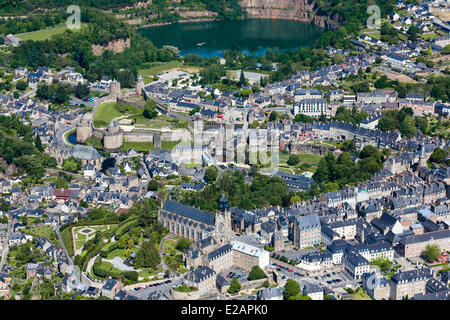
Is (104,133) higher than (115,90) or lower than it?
lower

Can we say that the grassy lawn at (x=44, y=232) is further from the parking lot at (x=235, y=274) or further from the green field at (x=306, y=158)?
the green field at (x=306, y=158)

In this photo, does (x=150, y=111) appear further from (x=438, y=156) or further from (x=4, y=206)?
(x=438, y=156)

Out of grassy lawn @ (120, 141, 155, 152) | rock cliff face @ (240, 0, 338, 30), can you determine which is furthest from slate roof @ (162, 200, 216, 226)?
rock cliff face @ (240, 0, 338, 30)

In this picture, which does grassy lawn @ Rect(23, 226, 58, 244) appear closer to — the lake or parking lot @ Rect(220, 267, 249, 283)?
parking lot @ Rect(220, 267, 249, 283)

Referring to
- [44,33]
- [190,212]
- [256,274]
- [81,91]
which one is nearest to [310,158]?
[190,212]

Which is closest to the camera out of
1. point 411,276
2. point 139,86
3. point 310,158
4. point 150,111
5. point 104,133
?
point 411,276

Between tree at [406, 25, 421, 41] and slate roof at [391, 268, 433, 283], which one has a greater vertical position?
tree at [406, 25, 421, 41]

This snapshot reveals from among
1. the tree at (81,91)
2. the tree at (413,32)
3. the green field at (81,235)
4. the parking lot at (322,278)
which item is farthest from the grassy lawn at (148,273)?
the tree at (413,32)
